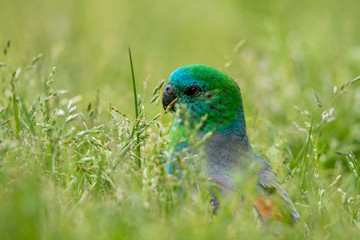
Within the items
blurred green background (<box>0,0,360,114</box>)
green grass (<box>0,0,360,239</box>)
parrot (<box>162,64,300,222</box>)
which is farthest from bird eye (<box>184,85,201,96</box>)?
blurred green background (<box>0,0,360,114</box>)

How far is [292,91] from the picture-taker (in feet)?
13.3

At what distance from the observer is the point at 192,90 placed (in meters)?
2.59

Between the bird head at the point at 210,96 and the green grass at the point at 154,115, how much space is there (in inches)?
7.3

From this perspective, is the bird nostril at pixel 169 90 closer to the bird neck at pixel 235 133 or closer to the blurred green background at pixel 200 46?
the blurred green background at pixel 200 46

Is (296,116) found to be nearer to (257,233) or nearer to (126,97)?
(126,97)

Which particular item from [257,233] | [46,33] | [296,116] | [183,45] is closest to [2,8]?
[46,33]

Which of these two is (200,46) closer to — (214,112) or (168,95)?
(168,95)

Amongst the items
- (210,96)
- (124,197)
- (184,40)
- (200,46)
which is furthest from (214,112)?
(184,40)

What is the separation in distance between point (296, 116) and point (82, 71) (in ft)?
5.76

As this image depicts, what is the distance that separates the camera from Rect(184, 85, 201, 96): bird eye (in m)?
2.58

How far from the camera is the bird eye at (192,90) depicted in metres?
2.58

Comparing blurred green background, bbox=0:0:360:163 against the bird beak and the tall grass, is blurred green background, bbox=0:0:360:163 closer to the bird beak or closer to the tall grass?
the bird beak

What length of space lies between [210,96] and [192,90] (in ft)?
0.31

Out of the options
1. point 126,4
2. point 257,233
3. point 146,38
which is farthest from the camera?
point 126,4
